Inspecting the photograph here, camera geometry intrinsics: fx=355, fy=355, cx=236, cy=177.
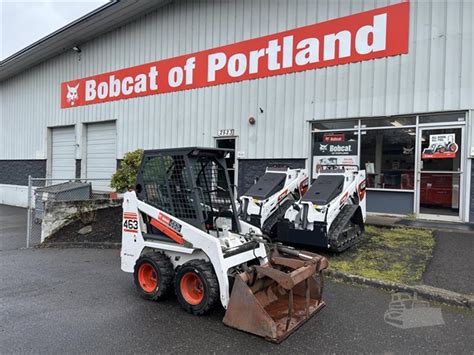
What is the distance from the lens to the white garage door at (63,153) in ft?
55.7

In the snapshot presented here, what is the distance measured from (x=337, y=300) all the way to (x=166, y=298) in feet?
7.26

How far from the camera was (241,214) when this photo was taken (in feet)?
25.0

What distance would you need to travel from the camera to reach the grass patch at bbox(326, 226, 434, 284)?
528cm

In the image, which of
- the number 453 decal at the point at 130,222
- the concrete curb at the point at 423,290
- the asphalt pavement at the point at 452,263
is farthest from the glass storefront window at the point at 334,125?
the number 453 decal at the point at 130,222

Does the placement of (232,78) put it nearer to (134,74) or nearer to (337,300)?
(134,74)

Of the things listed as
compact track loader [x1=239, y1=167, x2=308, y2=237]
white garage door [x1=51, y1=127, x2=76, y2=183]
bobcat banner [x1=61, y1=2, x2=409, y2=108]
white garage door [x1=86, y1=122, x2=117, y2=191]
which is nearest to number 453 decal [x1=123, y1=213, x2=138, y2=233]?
compact track loader [x1=239, y1=167, x2=308, y2=237]

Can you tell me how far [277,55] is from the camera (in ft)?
35.4

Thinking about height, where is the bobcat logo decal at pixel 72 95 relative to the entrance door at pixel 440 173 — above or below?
above

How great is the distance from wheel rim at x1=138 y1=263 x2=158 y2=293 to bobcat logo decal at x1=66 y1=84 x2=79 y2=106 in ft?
47.1

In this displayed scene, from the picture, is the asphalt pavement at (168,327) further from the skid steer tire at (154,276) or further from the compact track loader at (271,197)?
the compact track loader at (271,197)

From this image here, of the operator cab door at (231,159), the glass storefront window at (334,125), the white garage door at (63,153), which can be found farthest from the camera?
the white garage door at (63,153)

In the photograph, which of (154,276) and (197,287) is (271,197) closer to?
(154,276)

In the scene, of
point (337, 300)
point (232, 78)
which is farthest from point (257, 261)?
point (232, 78)

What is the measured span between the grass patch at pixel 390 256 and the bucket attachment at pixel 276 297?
1497mm
